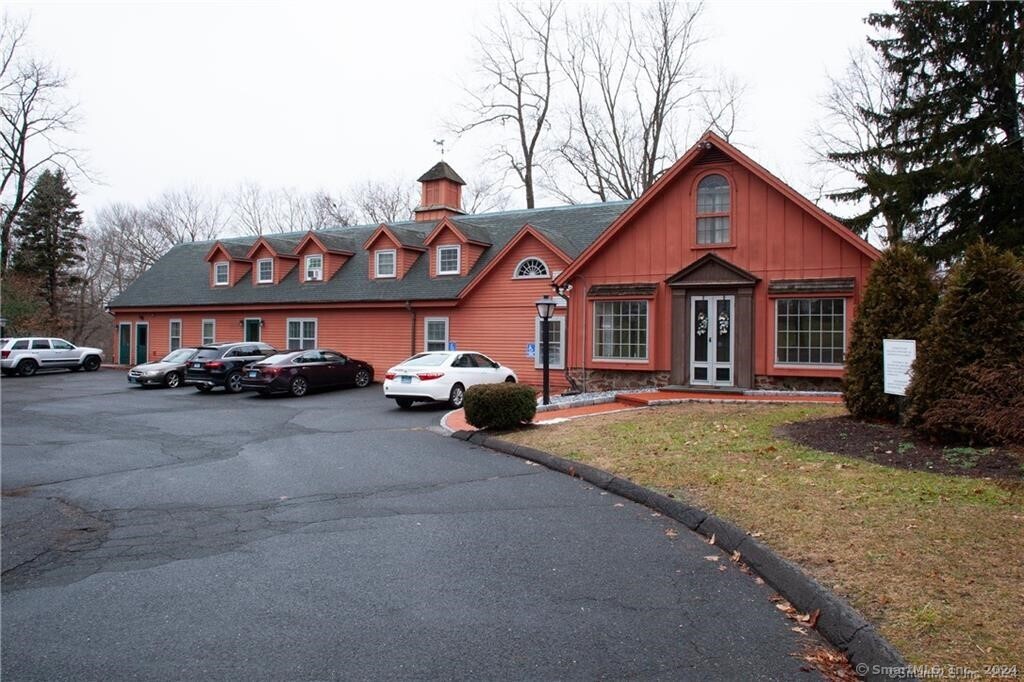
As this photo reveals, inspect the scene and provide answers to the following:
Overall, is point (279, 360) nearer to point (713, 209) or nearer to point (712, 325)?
point (712, 325)

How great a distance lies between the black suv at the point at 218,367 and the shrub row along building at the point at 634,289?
4691 mm

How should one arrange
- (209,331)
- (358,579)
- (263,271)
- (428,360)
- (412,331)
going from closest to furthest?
(358,579) → (428,360) → (412,331) → (263,271) → (209,331)

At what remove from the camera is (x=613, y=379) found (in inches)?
786

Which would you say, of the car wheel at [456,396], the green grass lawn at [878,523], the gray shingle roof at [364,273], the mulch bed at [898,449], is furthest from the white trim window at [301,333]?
the mulch bed at [898,449]

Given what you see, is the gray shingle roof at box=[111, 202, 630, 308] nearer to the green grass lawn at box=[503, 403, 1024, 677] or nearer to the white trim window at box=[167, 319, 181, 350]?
the white trim window at box=[167, 319, 181, 350]

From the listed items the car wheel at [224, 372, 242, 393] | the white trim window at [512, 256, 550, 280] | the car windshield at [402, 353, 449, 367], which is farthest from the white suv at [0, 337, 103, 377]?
the white trim window at [512, 256, 550, 280]

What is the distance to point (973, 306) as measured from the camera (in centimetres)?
946

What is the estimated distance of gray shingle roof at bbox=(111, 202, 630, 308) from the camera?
1030 inches

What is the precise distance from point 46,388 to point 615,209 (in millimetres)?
21123

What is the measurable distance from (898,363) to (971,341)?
1395mm

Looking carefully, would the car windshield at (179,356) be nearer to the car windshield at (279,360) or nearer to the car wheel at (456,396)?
the car windshield at (279,360)

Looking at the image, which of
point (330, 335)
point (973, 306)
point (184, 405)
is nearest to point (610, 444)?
point (973, 306)

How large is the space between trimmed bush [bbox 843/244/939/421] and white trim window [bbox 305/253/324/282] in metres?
Result: 23.1

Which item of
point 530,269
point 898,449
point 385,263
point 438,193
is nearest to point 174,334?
point 385,263
